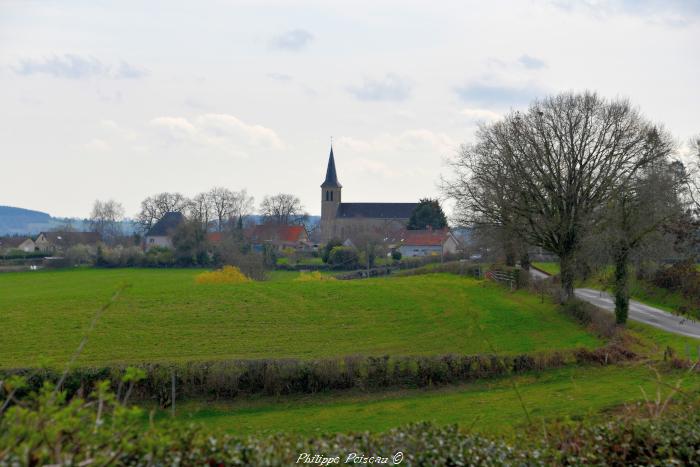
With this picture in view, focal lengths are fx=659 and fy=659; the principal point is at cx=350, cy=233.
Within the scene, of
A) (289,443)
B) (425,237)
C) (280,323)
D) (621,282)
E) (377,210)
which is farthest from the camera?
(377,210)

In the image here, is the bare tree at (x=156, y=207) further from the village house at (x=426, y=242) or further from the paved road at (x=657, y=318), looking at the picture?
the paved road at (x=657, y=318)

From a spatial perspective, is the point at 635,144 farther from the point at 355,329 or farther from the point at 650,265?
the point at 355,329

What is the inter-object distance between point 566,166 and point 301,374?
1827 centimetres

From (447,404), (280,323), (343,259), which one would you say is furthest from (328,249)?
(447,404)

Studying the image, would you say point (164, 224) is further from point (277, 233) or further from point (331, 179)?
point (331, 179)

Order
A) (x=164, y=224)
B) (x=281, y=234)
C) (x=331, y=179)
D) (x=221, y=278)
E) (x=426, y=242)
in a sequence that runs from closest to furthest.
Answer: (x=221, y=278)
(x=426, y=242)
(x=164, y=224)
(x=281, y=234)
(x=331, y=179)

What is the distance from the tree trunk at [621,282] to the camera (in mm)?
27484

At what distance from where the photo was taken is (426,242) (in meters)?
86.5

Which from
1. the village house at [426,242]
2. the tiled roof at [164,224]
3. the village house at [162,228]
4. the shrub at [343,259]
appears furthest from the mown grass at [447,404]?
the tiled roof at [164,224]

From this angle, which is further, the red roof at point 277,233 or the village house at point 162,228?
the village house at point 162,228

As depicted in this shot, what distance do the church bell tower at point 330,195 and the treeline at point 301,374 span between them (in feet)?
321

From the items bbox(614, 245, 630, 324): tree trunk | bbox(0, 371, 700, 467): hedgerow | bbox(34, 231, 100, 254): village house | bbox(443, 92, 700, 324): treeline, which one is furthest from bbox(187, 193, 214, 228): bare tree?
bbox(0, 371, 700, 467): hedgerow

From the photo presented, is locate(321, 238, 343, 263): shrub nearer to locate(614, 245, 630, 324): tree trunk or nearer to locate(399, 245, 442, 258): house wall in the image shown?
locate(399, 245, 442, 258): house wall

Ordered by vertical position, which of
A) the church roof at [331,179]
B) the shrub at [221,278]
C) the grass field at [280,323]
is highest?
the church roof at [331,179]
